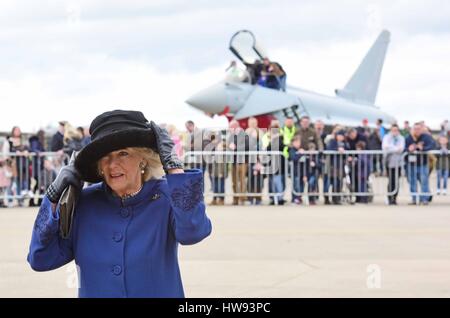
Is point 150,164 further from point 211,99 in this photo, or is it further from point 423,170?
point 211,99

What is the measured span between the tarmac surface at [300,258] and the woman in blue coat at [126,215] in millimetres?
3921

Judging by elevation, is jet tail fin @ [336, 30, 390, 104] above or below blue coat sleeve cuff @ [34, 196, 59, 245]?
above

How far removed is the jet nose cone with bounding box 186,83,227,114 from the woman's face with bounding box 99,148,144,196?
3232cm

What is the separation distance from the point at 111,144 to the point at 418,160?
624 inches

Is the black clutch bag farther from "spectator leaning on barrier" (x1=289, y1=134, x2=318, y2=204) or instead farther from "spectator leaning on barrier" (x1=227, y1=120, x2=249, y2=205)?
"spectator leaning on barrier" (x1=289, y1=134, x2=318, y2=204)

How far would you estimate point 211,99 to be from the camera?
3609cm

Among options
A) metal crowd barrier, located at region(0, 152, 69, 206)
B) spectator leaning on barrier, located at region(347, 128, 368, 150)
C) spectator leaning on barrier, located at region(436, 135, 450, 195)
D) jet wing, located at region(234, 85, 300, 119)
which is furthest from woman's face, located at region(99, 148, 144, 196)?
jet wing, located at region(234, 85, 300, 119)

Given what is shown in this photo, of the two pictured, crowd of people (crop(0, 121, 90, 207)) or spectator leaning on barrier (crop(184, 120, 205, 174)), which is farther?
spectator leaning on barrier (crop(184, 120, 205, 174))

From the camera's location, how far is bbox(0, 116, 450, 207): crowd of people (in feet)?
60.2

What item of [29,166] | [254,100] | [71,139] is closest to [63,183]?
[71,139]

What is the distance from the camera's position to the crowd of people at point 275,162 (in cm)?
1834

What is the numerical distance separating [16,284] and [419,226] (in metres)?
7.19

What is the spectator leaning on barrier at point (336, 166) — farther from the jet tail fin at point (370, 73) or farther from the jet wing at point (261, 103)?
the jet tail fin at point (370, 73)
